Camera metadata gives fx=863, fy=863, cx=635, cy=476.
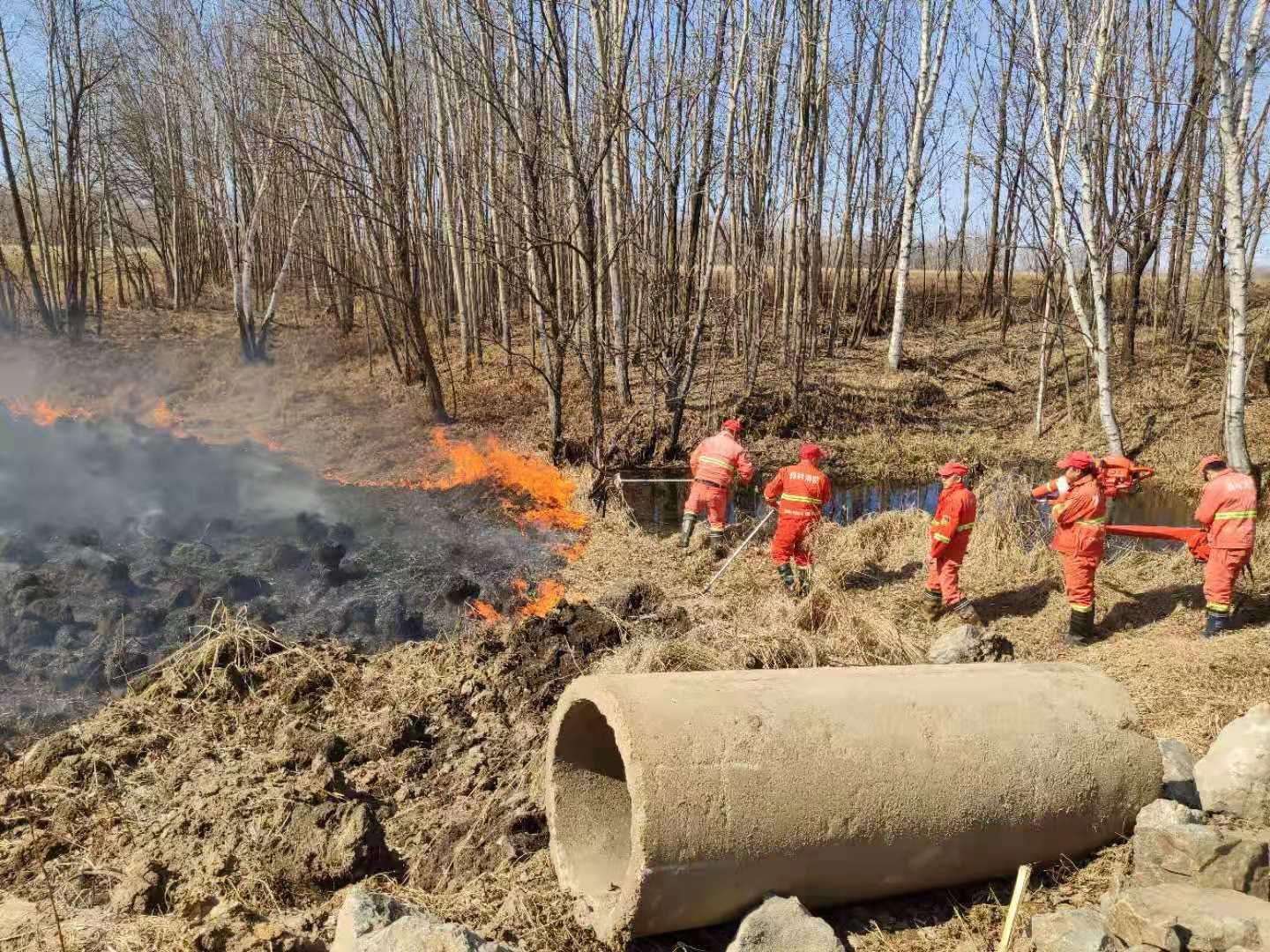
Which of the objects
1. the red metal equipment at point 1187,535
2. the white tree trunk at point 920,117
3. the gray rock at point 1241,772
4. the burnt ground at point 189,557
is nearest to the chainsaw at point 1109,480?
the red metal equipment at point 1187,535

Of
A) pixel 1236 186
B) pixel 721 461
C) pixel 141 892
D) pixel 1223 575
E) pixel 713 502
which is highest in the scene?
pixel 1236 186

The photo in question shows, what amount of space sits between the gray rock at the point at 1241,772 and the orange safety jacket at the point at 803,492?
4.11 m

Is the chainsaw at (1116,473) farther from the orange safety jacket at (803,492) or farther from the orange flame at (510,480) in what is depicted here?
the orange flame at (510,480)

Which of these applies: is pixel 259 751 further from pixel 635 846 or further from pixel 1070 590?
pixel 1070 590

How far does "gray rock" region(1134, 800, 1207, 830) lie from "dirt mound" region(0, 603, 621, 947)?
9.73 ft

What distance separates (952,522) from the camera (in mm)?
7555

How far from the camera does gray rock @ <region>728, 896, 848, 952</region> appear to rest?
3.35 metres

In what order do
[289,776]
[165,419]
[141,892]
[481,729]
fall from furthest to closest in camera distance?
1. [165,419]
2. [481,729]
3. [289,776]
4. [141,892]

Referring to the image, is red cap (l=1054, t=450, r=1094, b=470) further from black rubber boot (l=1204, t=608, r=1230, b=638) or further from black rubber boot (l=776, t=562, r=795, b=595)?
black rubber boot (l=776, t=562, r=795, b=595)

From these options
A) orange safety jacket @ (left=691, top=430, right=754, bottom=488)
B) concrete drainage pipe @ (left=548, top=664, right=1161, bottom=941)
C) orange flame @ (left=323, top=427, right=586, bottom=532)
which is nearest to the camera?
concrete drainage pipe @ (left=548, top=664, right=1161, bottom=941)

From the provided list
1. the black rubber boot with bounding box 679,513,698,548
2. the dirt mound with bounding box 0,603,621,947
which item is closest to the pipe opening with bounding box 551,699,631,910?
the dirt mound with bounding box 0,603,621,947

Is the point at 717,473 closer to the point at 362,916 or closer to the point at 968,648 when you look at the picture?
the point at 968,648

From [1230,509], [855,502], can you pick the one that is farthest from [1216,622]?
[855,502]

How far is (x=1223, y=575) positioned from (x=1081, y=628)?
1110 millimetres
